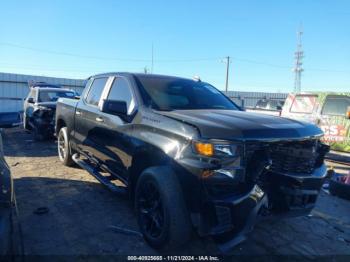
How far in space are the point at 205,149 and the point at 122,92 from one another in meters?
1.94

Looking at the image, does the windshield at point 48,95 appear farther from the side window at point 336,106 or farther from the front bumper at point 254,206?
the front bumper at point 254,206

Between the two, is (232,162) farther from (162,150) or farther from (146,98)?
(146,98)

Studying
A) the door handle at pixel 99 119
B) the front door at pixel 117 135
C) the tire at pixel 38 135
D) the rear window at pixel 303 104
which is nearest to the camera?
the front door at pixel 117 135

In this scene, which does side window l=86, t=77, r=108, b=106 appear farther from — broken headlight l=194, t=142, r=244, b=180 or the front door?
broken headlight l=194, t=142, r=244, b=180

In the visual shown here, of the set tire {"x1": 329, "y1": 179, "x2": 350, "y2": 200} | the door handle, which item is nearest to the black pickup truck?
the door handle

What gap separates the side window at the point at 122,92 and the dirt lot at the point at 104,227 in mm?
1508

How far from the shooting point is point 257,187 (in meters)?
2.98

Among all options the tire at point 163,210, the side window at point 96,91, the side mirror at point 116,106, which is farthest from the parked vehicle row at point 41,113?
the tire at point 163,210

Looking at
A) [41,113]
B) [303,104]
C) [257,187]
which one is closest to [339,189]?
[257,187]

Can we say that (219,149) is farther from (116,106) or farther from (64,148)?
(64,148)

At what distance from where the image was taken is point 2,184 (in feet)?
8.16

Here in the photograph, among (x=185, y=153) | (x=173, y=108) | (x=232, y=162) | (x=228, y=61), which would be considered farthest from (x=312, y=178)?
(x=228, y=61)

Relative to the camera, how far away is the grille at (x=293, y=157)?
3.24 meters

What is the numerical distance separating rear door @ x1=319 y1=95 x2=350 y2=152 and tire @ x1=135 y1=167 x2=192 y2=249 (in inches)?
280
